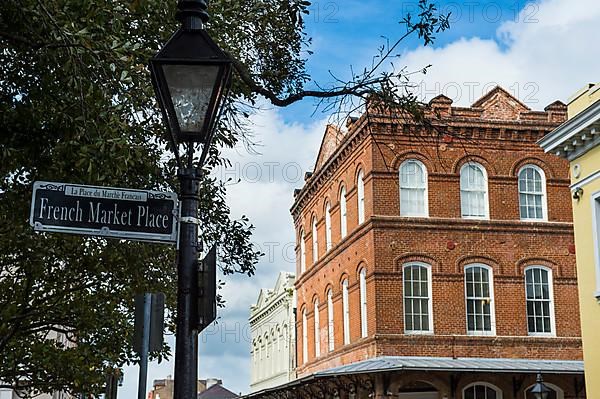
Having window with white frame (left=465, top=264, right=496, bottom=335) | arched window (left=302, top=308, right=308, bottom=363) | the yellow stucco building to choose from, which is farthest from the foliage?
arched window (left=302, top=308, right=308, bottom=363)

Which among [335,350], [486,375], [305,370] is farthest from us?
[305,370]

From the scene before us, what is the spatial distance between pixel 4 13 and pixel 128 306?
7.20m

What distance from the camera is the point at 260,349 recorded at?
4944cm

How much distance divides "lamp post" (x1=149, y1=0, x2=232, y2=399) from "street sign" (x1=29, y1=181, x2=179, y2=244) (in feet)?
1.23

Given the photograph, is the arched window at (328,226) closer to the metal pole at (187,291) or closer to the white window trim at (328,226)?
the white window trim at (328,226)

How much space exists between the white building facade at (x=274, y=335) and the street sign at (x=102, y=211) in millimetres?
35339

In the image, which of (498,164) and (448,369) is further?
(498,164)

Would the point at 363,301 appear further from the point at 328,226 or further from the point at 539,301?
the point at 328,226

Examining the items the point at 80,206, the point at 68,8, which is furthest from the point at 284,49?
the point at 80,206

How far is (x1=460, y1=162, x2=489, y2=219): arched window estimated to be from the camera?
28.7 meters

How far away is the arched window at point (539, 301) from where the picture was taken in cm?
2817

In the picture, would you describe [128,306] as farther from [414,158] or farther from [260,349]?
[260,349]

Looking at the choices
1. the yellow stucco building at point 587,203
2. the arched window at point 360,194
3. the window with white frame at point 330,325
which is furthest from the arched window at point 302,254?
the yellow stucco building at point 587,203

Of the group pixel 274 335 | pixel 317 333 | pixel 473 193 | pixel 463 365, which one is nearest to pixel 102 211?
pixel 463 365
